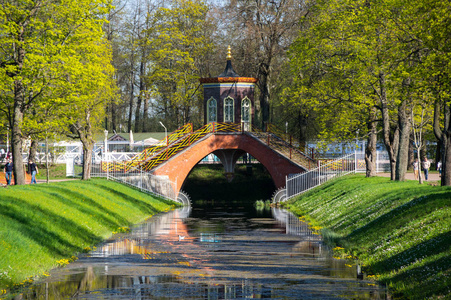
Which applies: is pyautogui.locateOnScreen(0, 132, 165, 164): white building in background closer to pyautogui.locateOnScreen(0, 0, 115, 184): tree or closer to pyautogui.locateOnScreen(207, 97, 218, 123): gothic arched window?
pyautogui.locateOnScreen(207, 97, 218, 123): gothic arched window

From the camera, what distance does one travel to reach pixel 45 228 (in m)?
16.8

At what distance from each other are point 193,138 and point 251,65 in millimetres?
10198

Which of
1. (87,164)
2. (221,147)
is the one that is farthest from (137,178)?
(221,147)

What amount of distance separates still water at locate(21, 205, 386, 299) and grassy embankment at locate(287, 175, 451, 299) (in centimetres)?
63

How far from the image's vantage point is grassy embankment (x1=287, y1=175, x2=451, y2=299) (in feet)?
35.9

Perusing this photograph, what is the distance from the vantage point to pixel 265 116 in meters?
49.4

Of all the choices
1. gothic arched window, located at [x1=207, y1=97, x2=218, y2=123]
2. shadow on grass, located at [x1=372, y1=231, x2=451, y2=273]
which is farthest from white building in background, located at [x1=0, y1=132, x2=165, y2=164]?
shadow on grass, located at [x1=372, y1=231, x2=451, y2=273]

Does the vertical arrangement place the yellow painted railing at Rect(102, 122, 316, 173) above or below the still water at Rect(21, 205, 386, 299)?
above

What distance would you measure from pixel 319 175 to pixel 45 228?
976 inches

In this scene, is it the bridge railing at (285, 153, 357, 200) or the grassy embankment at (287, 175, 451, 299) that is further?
the bridge railing at (285, 153, 357, 200)

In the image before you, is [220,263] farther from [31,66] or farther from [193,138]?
[193,138]

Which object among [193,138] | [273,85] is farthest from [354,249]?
[273,85]

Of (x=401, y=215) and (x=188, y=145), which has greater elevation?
(x=188, y=145)

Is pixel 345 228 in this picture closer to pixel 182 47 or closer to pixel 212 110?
pixel 212 110
